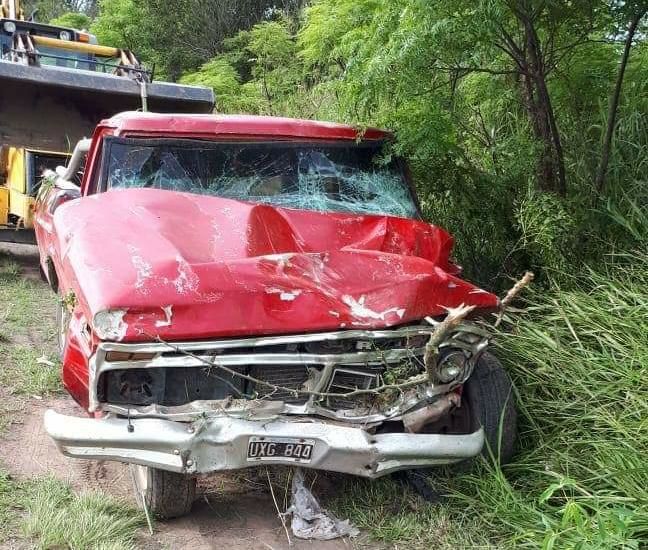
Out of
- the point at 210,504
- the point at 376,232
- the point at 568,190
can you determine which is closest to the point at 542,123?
the point at 568,190

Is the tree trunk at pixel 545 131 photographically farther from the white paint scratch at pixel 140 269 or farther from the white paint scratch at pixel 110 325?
the white paint scratch at pixel 110 325

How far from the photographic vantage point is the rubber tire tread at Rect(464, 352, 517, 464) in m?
3.43

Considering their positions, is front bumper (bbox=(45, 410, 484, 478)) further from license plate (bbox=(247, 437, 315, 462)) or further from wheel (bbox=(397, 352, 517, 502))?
wheel (bbox=(397, 352, 517, 502))

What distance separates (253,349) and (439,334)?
765 millimetres

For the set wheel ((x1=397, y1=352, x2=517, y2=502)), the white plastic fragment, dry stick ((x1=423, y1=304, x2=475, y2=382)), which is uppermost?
dry stick ((x1=423, y1=304, x2=475, y2=382))

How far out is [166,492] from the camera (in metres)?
3.11

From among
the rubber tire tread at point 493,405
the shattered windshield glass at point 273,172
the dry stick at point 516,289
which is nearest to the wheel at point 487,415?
the rubber tire tread at point 493,405

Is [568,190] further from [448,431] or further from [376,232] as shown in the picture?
[448,431]

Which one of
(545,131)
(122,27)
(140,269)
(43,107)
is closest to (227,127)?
(140,269)

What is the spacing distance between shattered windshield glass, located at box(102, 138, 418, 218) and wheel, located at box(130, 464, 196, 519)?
5.61 ft

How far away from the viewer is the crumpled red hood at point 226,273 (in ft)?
9.19

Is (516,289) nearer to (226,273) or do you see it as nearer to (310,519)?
(226,273)

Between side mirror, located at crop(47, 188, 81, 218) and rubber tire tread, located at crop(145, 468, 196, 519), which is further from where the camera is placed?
side mirror, located at crop(47, 188, 81, 218)

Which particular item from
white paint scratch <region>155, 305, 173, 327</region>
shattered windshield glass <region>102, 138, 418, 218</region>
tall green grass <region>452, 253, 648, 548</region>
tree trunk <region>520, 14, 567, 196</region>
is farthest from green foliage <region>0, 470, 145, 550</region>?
tree trunk <region>520, 14, 567, 196</region>
